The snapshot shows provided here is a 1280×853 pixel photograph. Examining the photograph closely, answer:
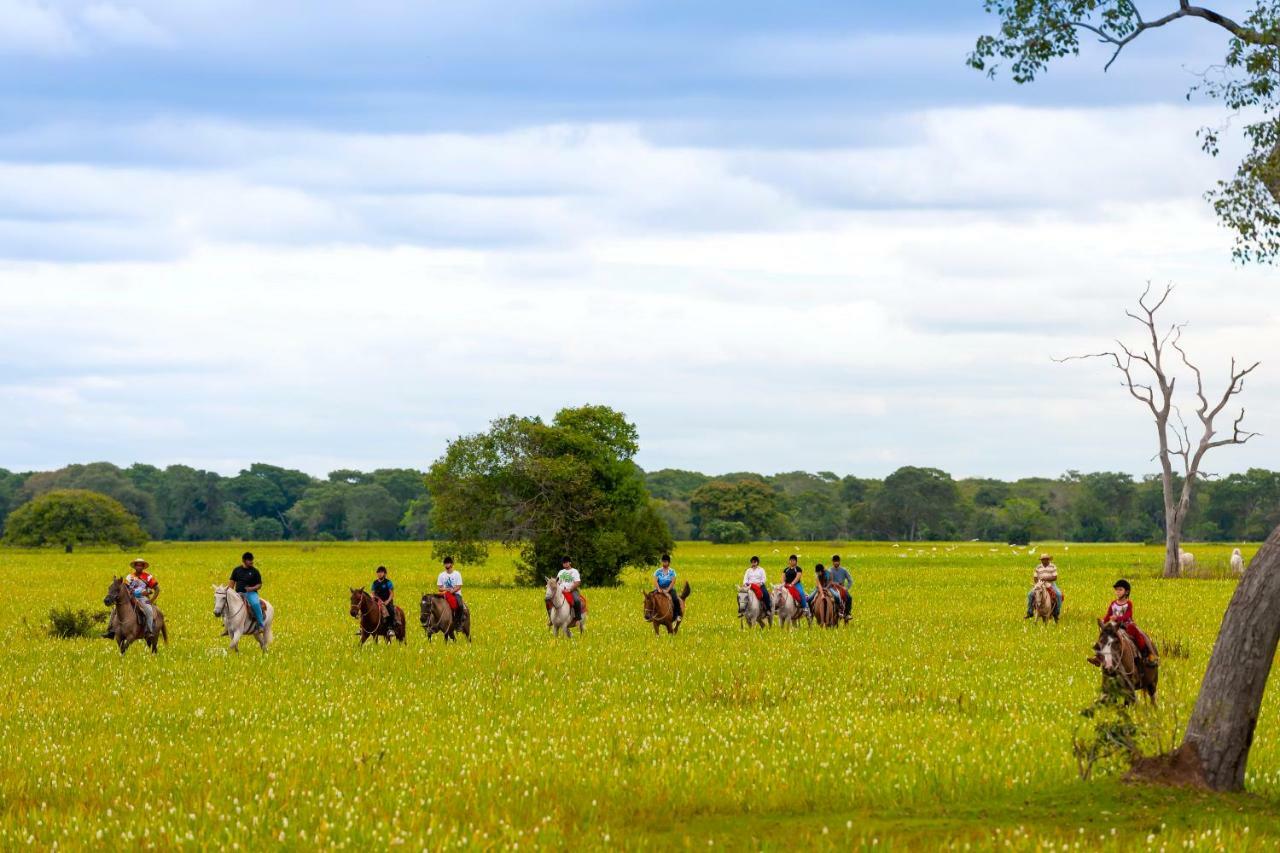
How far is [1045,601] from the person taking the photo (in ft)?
129

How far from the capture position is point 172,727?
1812 centimetres

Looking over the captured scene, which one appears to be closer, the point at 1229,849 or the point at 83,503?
the point at 1229,849

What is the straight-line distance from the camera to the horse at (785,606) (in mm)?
35969

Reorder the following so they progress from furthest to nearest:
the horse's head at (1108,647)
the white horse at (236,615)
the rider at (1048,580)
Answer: the rider at (1048,580) < the white horse at (236,615) < the horse's head at (1108,647)

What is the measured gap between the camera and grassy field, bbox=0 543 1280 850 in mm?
12172

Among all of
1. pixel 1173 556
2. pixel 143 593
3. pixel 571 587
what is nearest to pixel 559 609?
pixel 571 587

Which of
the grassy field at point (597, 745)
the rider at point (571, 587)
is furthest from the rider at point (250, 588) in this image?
the rider at point (571, 587)

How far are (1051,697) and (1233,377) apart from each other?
55.5 metres

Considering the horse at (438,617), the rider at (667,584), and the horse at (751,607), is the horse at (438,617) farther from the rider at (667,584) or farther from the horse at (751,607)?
the horse at (751,607)

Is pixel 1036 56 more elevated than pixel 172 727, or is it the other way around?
pixel 1036 56

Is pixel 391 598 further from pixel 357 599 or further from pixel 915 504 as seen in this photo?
pixel 915 504

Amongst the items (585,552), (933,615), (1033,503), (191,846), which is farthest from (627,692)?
(1033,503)

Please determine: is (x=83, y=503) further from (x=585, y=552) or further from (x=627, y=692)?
(x=627, y=692)

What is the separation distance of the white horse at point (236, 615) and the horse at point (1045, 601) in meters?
22.3
